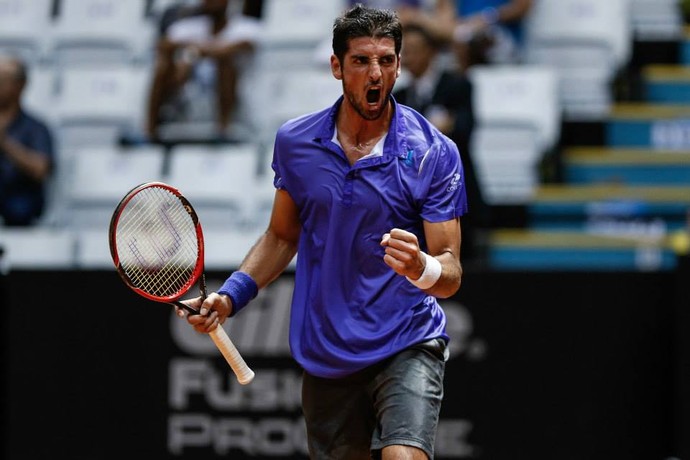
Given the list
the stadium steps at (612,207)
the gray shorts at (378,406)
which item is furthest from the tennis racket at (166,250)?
the stadium steps at (612,207)

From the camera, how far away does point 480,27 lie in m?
9.12

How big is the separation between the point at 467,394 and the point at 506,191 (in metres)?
2.40

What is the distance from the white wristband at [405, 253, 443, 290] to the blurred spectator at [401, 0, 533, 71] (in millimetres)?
4704

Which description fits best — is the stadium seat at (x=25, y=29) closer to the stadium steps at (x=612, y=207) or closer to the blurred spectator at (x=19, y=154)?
the blurred spectator at (x=19, y=154)

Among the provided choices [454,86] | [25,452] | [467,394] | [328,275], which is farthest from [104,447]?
[328,275]

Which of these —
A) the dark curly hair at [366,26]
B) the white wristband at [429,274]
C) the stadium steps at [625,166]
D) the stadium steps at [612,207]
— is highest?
the dark curly hair at [366,26]

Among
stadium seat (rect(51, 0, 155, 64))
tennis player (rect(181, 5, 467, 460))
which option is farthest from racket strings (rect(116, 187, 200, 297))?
stadium seat (rect(51, 0, 155, 64))

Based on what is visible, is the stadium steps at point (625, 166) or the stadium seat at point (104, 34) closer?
the stadium steps at point (625, 166)

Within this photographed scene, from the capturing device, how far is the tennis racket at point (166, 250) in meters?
4.26

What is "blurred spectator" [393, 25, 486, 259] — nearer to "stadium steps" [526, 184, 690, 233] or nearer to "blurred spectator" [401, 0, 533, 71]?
"blurred spectator" [401, 0, 533, 71]

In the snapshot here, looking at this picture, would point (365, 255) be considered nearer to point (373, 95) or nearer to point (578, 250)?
point (373, 95)

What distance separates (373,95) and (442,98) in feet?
11.3

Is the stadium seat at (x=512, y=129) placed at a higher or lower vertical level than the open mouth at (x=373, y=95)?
lower

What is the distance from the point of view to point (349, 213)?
4.32 meters
